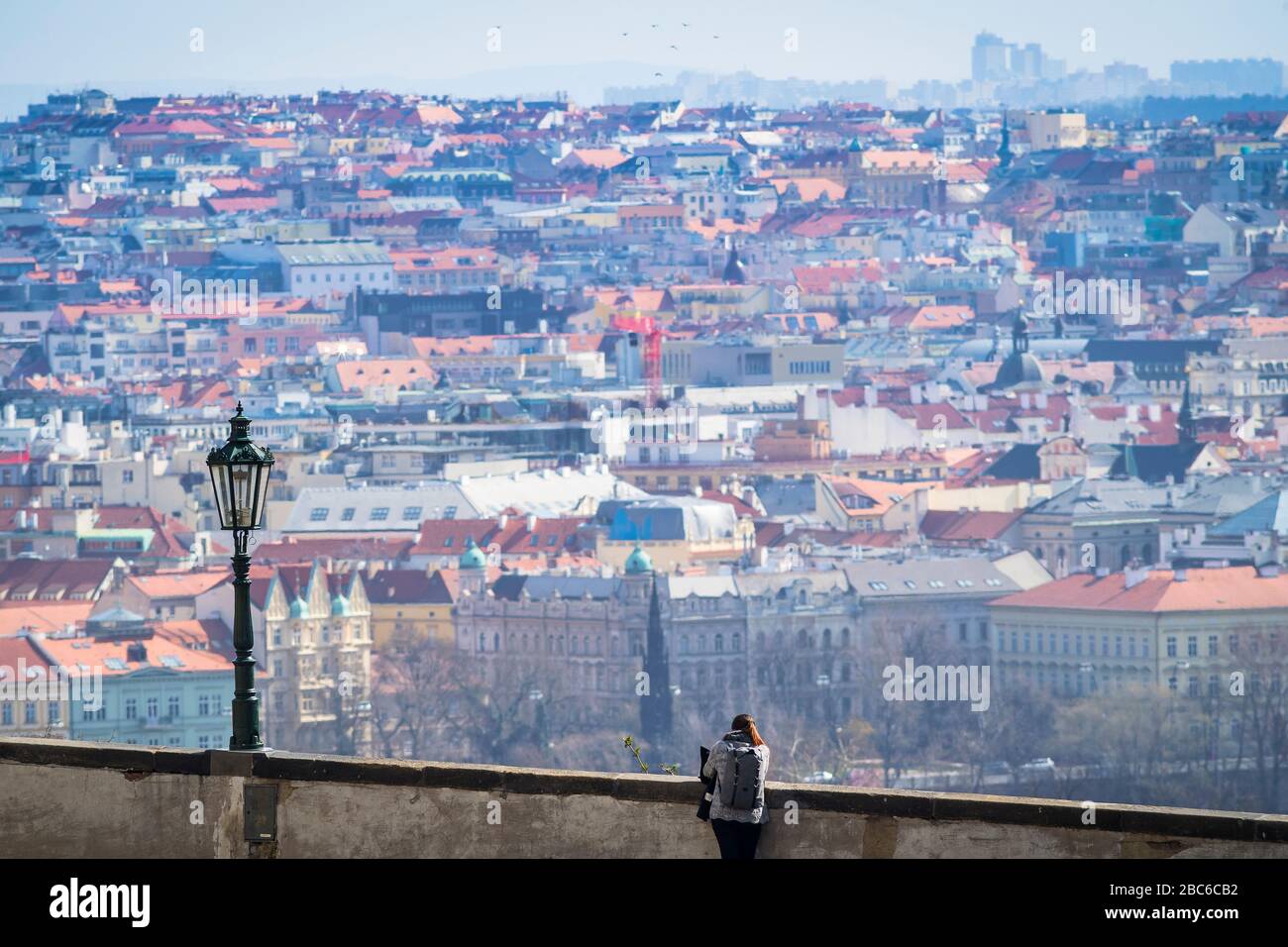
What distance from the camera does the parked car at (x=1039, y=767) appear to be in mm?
47688

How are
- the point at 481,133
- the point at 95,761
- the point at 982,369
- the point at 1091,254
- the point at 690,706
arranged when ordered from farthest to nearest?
the point at 481,133
the point at 1091,254
the point at 982,369
the point at 690,706
the point at 95,761

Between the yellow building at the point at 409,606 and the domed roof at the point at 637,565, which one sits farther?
the domed roof at the point at 637,565

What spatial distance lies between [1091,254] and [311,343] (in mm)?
24994

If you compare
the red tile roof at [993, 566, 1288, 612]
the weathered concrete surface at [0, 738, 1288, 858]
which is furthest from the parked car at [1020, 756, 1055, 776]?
the weathered concrete surface at [0, 738, 1288, 858]

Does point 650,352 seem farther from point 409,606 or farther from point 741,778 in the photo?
point 741,778

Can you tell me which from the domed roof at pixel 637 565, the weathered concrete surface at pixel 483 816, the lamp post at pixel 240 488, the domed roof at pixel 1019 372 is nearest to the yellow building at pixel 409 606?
the domed roof at pixel 637 565

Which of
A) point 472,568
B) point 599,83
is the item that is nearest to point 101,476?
point 472,568

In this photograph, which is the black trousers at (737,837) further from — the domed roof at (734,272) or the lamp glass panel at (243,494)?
the domed roof at (734,272)

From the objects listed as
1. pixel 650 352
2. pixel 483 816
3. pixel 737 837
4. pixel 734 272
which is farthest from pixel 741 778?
pixel 734 272

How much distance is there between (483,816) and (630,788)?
377 millimetres

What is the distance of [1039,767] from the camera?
1897 inches

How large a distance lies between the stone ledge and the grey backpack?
12 cm

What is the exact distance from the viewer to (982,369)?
306ft
